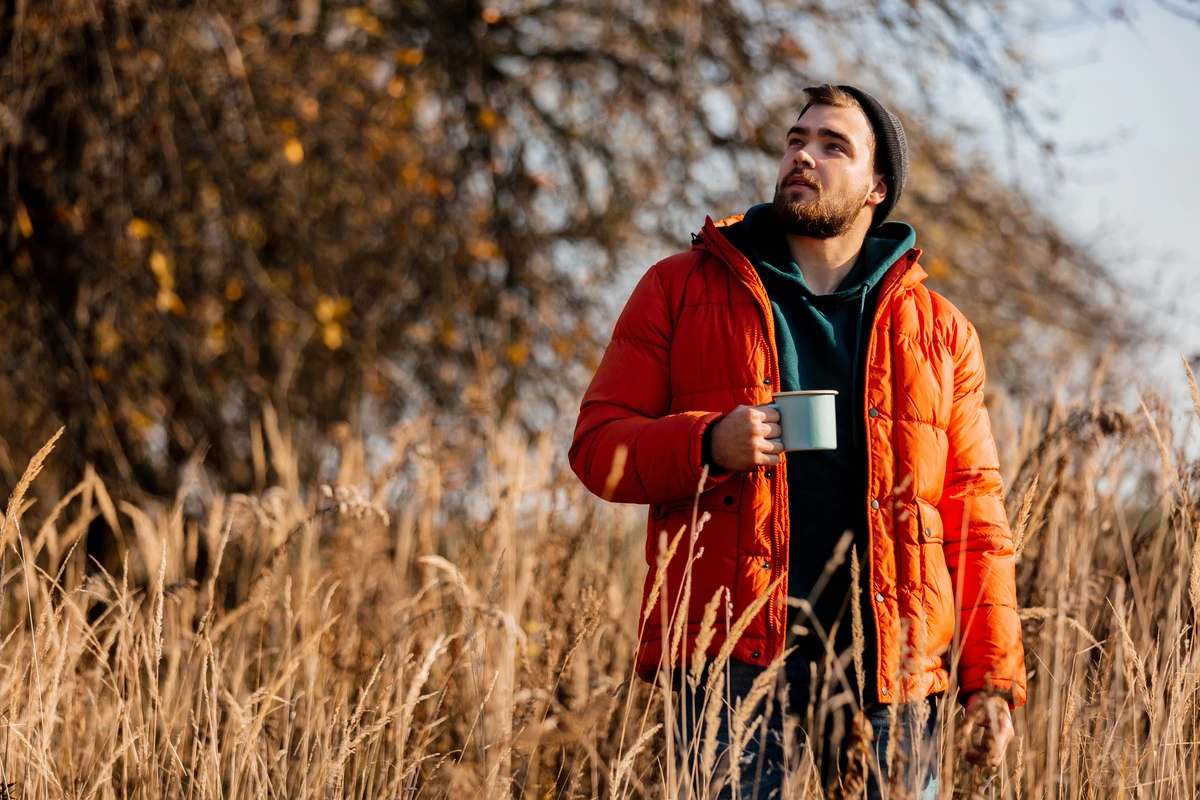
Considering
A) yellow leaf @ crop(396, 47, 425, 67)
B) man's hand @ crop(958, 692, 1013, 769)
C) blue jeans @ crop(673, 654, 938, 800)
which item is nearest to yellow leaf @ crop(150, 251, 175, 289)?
yellow leaf @ crop(396, 47, 425, 67)

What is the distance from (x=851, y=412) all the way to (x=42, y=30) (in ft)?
10.4

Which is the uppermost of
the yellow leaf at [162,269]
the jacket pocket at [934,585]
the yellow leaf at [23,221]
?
the yellow leaf at [23,221]

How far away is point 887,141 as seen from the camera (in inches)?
90.7

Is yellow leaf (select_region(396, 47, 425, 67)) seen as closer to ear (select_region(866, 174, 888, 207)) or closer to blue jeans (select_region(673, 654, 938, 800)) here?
ear (select_region(866, 174, 888, 207))

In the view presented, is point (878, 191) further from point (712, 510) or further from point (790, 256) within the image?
point (712, 510)

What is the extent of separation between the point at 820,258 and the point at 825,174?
0.16 m

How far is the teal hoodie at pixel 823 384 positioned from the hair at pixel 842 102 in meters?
0.20

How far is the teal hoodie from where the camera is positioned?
2041mm

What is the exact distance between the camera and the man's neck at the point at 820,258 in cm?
221

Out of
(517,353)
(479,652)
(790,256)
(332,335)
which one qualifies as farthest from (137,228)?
(790,256)

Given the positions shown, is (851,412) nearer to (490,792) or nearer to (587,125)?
(490,792)

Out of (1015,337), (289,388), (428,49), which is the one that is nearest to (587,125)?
(428,49)

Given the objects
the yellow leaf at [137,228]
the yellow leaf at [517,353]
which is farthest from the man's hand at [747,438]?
the yellow leaf at [517,353]

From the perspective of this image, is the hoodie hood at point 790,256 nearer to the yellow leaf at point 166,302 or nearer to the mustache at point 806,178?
the mustache at point 806,178
